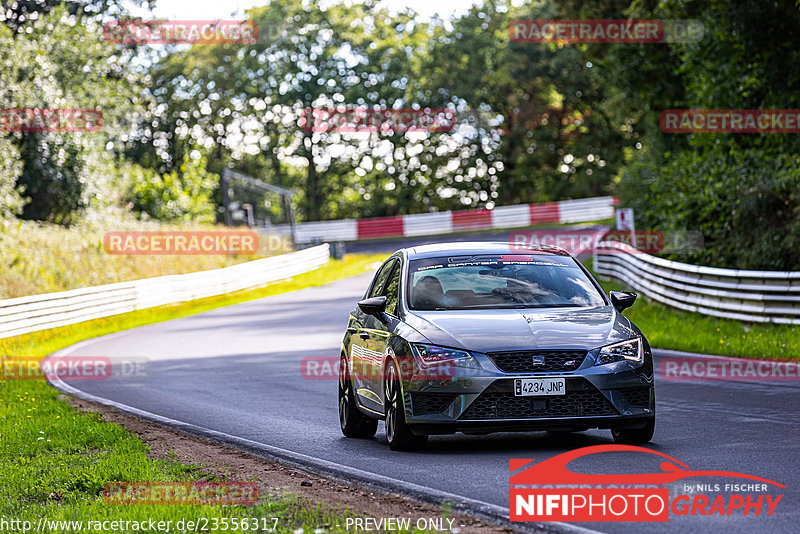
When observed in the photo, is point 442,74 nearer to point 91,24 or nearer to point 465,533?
point 91,24

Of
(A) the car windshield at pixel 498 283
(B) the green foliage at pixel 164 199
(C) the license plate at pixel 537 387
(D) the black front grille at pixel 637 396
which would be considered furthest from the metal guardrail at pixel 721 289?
(B) the green foliage at pixel 164 199

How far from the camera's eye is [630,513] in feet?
21.1

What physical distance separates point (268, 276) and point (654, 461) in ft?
106

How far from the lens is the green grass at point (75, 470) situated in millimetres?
6641

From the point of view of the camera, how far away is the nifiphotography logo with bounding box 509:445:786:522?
6375mm

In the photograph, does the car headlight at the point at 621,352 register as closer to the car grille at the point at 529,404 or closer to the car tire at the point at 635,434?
the car grille at the point at 529,404

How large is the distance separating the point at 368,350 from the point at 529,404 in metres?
2.01

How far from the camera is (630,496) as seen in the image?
6742mm

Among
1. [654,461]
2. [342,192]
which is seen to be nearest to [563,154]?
[342,192]

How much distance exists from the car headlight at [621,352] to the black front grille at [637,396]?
8.6 inches
